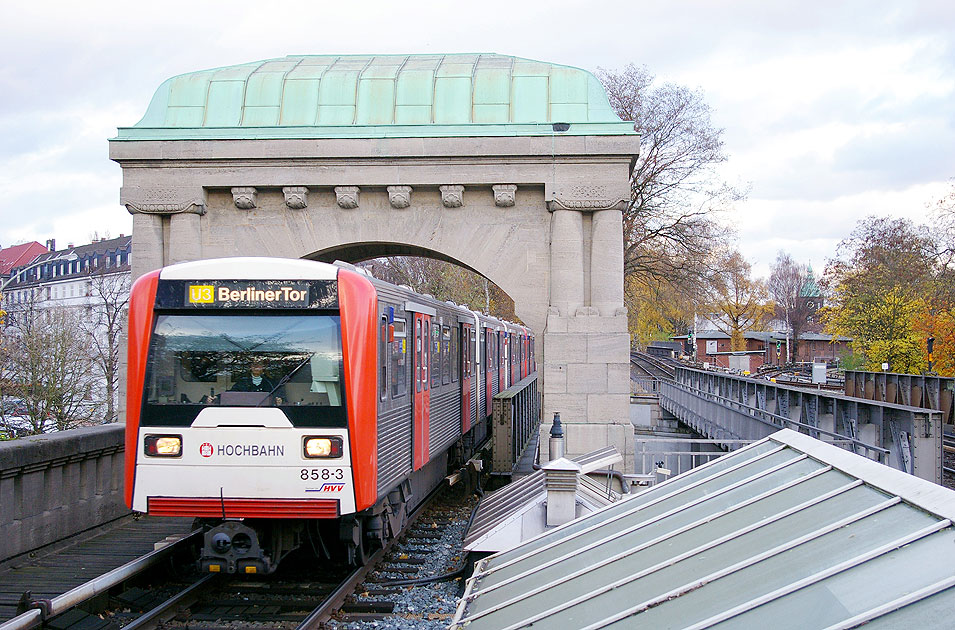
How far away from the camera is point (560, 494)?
8.58m

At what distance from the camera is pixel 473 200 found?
49.8ft

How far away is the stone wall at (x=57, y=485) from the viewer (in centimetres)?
889

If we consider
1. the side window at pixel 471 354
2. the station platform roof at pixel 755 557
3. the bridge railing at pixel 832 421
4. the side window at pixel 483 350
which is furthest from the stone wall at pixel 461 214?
the station platform roof at pixel 755 557

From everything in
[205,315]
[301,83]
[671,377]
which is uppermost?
[301,83]

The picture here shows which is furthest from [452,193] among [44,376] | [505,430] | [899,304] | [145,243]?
[899,304]

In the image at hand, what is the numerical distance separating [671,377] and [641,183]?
2088 centimetres

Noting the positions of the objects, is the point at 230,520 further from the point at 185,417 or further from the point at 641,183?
the point at 641,183

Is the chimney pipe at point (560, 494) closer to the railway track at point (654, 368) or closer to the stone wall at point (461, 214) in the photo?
the stone wall at point (461, 214)

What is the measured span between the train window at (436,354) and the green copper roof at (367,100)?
4.20 meters

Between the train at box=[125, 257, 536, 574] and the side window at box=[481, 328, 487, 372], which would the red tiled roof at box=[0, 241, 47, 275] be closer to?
the side window at box=[481, 328, 487, 372]

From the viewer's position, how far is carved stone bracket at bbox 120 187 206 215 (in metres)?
15.1

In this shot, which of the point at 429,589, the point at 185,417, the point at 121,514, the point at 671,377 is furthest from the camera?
the point at 671,377

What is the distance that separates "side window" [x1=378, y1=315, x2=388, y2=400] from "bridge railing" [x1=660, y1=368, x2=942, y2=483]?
Result: 6.02 metres

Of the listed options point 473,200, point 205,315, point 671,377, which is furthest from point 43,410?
point 671,377
